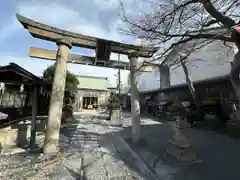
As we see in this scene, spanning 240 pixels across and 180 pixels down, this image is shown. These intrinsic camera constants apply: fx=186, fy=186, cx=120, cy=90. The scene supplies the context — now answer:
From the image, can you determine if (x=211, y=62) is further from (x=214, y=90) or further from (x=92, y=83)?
(x=92, y=83)

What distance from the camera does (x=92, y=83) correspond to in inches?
1304

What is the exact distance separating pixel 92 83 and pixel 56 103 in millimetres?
27401

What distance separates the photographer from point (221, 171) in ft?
13.8

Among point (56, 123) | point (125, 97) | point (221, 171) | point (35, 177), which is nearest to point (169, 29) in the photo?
point (221, 171)

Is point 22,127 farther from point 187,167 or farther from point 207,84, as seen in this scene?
point 207,84

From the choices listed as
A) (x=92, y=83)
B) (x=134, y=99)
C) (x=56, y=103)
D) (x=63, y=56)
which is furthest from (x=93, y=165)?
(x=92, y=83)

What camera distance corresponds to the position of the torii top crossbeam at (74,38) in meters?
5.82

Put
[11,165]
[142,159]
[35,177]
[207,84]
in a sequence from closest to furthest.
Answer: [35,177], [11,165], [142,159], [207,84]

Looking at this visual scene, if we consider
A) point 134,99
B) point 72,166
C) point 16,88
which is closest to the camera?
point 72,166

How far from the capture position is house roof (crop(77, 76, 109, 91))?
3147cm

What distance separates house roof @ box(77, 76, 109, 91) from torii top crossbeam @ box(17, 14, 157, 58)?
78.8ft

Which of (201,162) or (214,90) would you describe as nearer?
(201,162)

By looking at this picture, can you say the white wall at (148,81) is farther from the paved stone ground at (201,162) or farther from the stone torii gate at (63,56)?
the paved stone ground at (201,162)

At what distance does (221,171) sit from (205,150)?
5.69ft
